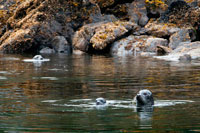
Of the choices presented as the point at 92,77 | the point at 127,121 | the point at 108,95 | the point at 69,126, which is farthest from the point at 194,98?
the point at 92,77

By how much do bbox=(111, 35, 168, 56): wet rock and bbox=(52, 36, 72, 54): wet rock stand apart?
6717 mm

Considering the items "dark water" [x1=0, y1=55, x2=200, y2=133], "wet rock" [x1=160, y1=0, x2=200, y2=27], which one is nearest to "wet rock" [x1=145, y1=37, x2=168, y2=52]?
"wet rock" [x1=160, y1=0, x2=200, y2=27]

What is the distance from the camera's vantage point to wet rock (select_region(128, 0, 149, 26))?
60.2 m

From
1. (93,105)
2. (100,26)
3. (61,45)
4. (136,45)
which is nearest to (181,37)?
(136,45)

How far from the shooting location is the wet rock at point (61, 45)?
57.5 meters

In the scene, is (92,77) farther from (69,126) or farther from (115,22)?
(115,22)

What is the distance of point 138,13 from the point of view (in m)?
60.8

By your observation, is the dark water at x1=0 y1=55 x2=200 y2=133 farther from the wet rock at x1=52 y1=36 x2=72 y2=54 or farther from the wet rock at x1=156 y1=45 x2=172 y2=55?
the wet rock at x1=52 y1=36 x2=72 y2=54

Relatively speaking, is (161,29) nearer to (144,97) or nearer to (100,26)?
(100,26)

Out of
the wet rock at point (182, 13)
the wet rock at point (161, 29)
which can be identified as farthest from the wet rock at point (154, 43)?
the wet rock at point (182, 13)

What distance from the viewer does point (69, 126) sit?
33.3 feet

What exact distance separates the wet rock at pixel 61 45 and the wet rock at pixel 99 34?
1281mm

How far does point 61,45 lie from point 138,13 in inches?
449

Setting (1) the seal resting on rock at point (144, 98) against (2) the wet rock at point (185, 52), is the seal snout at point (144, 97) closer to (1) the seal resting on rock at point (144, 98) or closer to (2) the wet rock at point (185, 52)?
(1) the seal resting on rock at point (144, 98)
